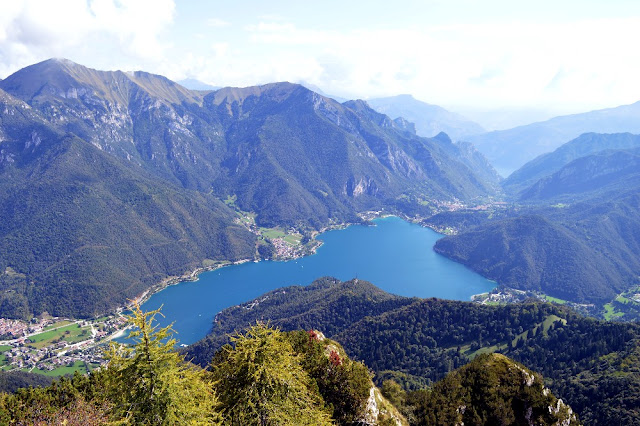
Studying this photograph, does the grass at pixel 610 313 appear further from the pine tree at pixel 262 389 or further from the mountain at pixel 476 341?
the pine tree at pixel 262 389

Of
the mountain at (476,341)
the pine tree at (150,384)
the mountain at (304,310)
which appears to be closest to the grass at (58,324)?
the mountain at (304,310)

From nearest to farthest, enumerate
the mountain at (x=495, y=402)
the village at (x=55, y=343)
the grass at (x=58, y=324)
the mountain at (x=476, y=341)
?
the mountain at (x=495, y=402)
the mountain at (x=476, y=341)
the village at (x=55, y=343)
the grass at (x=58, y=324)

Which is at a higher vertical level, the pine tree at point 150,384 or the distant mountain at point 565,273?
the pine tree at point 150,384

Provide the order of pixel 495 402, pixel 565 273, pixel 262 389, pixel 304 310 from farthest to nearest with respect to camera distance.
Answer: pixel 565 273
pixel 304 310
pixel 495 402
pixel 262 389

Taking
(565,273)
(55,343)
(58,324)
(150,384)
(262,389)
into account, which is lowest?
(565,273)

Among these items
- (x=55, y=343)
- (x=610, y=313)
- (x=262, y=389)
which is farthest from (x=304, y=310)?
(x=610, y=313)

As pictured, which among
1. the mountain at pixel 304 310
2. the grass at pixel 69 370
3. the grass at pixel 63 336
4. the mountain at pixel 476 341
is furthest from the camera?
the grass at pixel 63 336

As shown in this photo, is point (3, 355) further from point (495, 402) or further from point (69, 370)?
point (495, 402)

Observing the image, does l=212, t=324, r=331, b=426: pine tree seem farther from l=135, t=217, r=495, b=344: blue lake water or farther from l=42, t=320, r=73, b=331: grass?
l=42, t=320, r=73, b=331: grass
